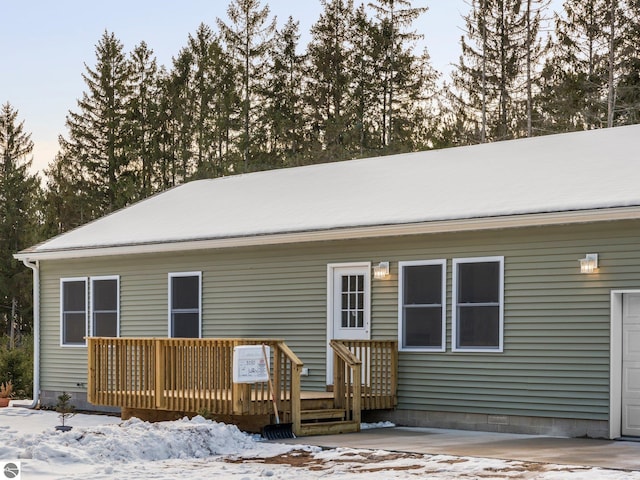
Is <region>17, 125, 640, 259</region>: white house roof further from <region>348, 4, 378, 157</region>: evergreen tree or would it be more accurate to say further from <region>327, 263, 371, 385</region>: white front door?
<region>348, 4, 378, 157</region>: evergreen tree

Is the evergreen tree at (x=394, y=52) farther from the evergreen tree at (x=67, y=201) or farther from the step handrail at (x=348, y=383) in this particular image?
the step handrail at (x=348, y=383)

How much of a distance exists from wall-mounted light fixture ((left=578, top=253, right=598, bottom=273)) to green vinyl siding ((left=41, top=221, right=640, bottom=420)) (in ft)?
0.25

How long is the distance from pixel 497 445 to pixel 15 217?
33.6 metres

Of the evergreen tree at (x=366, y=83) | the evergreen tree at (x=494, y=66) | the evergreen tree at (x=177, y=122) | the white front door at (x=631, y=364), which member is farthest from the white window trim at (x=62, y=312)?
the evergreen tree at (x=177, y=122)

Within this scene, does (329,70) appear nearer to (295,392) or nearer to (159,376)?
(159,376)

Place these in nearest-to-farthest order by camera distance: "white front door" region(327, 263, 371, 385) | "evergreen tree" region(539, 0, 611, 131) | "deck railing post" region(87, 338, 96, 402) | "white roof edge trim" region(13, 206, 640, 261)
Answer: "white roof edge trim" region(13, 206, 640, 261), "white front door" region(327, 263, 371, 385), "deck railing post" region(87, 338, 96, 402), "evergreen tree" region(539, 0, 611, 131)

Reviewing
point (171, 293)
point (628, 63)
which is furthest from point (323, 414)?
point (628, 63)

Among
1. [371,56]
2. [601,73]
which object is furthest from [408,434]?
[371,56]

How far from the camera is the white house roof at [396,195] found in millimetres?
13766

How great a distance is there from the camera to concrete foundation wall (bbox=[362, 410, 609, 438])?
1292 centimetres

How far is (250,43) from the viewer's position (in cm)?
3959

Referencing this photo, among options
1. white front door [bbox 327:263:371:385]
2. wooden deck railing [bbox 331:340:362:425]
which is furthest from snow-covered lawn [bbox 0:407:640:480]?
white front door [bbox 327:263:371:385]

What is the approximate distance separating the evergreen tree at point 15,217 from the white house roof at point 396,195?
21.1 m

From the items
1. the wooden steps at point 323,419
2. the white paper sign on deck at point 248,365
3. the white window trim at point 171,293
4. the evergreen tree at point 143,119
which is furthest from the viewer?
the evergreen tree at point 143,119
